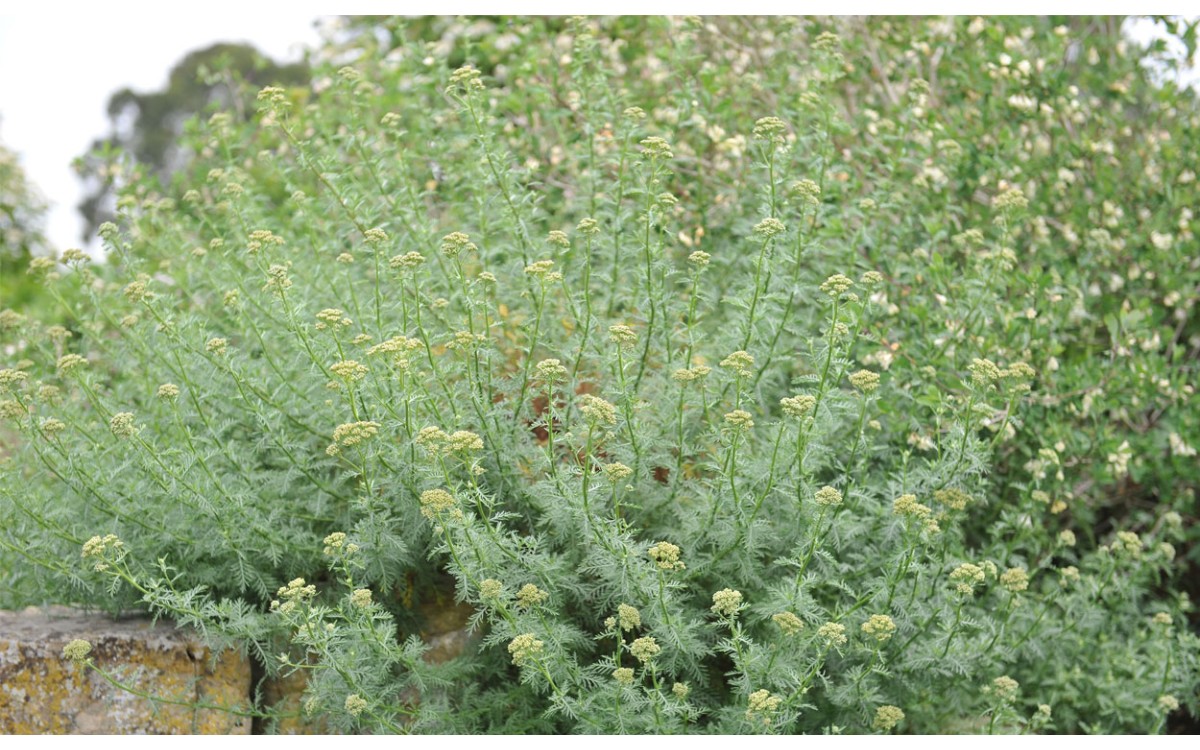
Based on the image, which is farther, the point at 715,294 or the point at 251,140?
the point at 251,140

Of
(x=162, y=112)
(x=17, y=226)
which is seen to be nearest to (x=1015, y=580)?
(x=17, y=226)

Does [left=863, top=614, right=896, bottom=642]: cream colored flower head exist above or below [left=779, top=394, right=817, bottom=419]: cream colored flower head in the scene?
below

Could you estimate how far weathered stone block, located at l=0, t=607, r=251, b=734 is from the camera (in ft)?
10.8

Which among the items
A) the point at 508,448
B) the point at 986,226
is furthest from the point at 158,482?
the point at 986,226

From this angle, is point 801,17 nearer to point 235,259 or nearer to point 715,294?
point 715,294

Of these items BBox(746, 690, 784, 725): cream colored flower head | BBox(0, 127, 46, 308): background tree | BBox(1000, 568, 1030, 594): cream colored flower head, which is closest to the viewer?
BBox(746, 690, 784, 725): cream colored flower head

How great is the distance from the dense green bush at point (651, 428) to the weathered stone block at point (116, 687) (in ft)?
0.46

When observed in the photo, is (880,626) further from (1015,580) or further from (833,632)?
(1015,580)

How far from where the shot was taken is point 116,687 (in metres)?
3.37

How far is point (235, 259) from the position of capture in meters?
4.16

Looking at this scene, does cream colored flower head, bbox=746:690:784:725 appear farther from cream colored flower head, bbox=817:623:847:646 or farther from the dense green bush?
cream colored flower head, bbox=817:623:847:646

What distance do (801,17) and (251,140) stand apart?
2.97m

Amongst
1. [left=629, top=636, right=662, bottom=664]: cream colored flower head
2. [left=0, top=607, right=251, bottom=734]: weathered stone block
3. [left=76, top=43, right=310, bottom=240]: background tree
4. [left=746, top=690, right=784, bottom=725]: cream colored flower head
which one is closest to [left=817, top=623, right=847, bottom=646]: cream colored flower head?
[left=746, top=690, right=784, bottom=725]: cream colored flower head

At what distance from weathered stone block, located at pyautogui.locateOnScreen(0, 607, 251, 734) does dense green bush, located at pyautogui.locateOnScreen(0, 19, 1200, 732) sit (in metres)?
0.14
